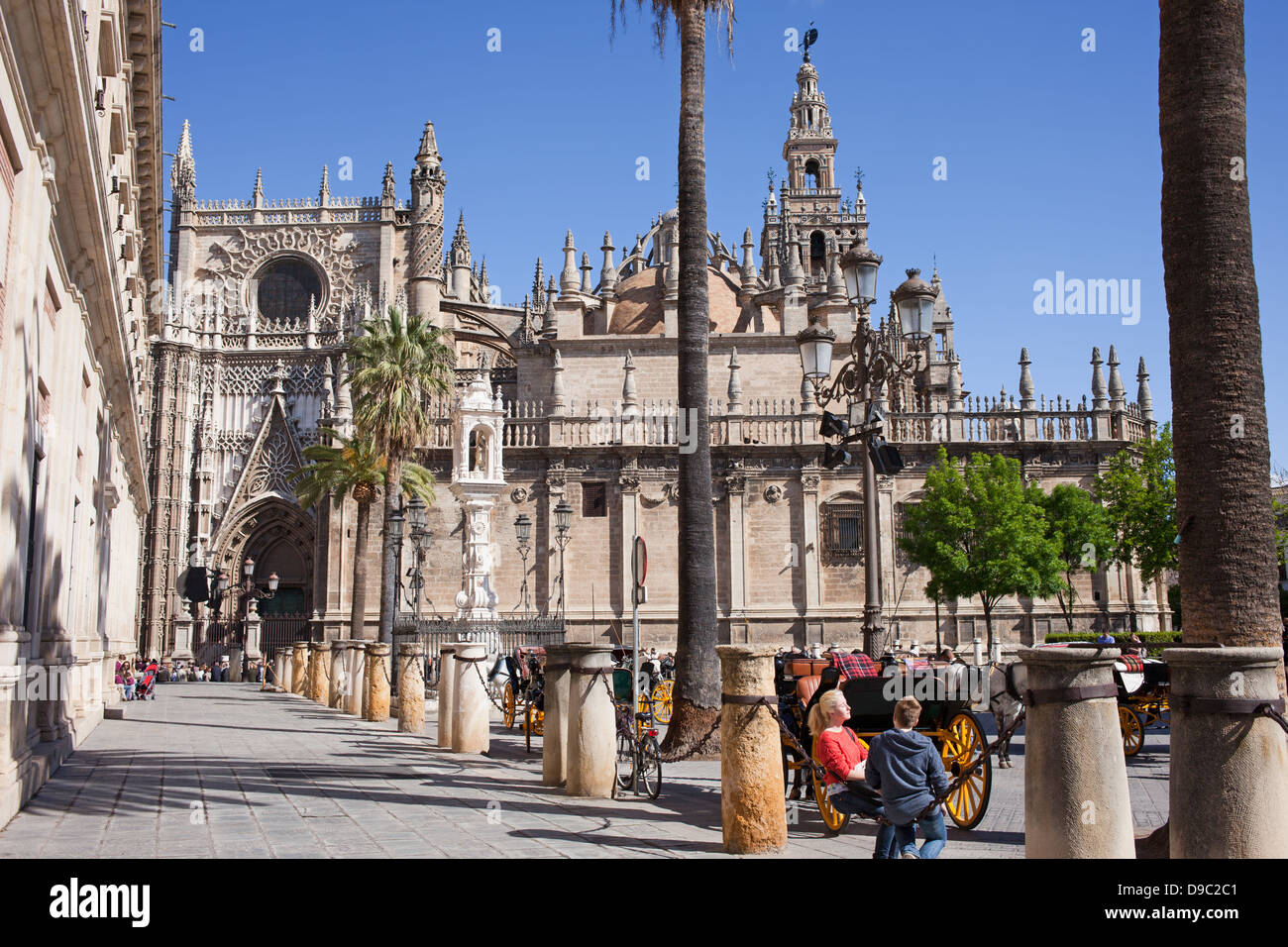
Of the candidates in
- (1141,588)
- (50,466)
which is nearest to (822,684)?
(50,466)

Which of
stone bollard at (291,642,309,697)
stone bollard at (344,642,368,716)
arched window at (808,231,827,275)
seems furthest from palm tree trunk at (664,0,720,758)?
arched window at (808,231,827,275)

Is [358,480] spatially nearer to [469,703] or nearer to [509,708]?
[509,708]

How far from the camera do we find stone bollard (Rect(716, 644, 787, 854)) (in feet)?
25.9

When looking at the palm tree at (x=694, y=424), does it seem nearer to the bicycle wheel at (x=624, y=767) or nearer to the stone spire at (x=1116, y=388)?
the bicycle wheel at (x=624, y=767)

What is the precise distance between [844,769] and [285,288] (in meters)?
52.1

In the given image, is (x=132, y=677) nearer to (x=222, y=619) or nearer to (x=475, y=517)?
(x=475, y=517)

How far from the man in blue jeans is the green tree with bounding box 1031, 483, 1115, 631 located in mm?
30478

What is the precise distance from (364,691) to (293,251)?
37.7 meters

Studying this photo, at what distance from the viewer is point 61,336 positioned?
12.7 m

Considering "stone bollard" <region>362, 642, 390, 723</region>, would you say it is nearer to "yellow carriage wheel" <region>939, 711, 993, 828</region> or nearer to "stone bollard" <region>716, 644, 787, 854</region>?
"yellow carriage wheel" <region>939, 711, 993, 828</region>

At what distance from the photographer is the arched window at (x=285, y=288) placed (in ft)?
179

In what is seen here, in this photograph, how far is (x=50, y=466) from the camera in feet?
41.5

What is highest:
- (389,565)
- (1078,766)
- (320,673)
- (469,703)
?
(389,565)

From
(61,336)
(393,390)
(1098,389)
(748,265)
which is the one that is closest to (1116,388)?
(1098,389)
